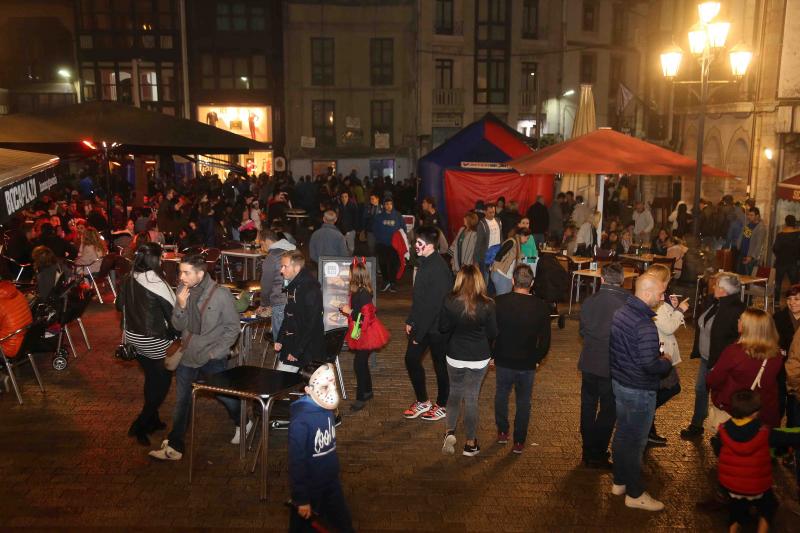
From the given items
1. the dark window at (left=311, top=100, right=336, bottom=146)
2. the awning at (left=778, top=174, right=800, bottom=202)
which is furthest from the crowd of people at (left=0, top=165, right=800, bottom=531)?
the dark window at (left=311, top=100, right=336, bottom=146)

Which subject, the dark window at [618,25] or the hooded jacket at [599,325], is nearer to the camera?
the hooded jacket at [599,325]

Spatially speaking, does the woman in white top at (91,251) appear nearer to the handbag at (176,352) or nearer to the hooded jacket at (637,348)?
the handbag at (176,352)

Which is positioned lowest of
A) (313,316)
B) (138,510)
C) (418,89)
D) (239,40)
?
(138,510)

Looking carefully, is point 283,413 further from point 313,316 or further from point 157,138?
point 157,138

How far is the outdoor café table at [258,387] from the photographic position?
18.3 feet

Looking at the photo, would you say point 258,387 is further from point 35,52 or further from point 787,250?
point 35,52

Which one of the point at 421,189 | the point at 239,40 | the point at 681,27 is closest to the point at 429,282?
the point at 421,189

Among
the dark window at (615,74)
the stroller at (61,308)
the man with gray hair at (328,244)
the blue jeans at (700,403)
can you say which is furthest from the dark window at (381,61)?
the blue jeans at (700,403)

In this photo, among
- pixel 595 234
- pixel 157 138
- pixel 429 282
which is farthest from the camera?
pixel 595 234

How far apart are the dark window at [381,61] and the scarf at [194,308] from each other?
33.9 meters

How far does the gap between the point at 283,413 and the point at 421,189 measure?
45.8 ft

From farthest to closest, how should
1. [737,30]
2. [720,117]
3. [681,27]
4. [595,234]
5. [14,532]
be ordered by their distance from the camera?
[681,27], [720,117], [737,30], [595,234], [14,532]

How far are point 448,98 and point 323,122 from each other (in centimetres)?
691

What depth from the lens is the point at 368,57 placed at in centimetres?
3850
